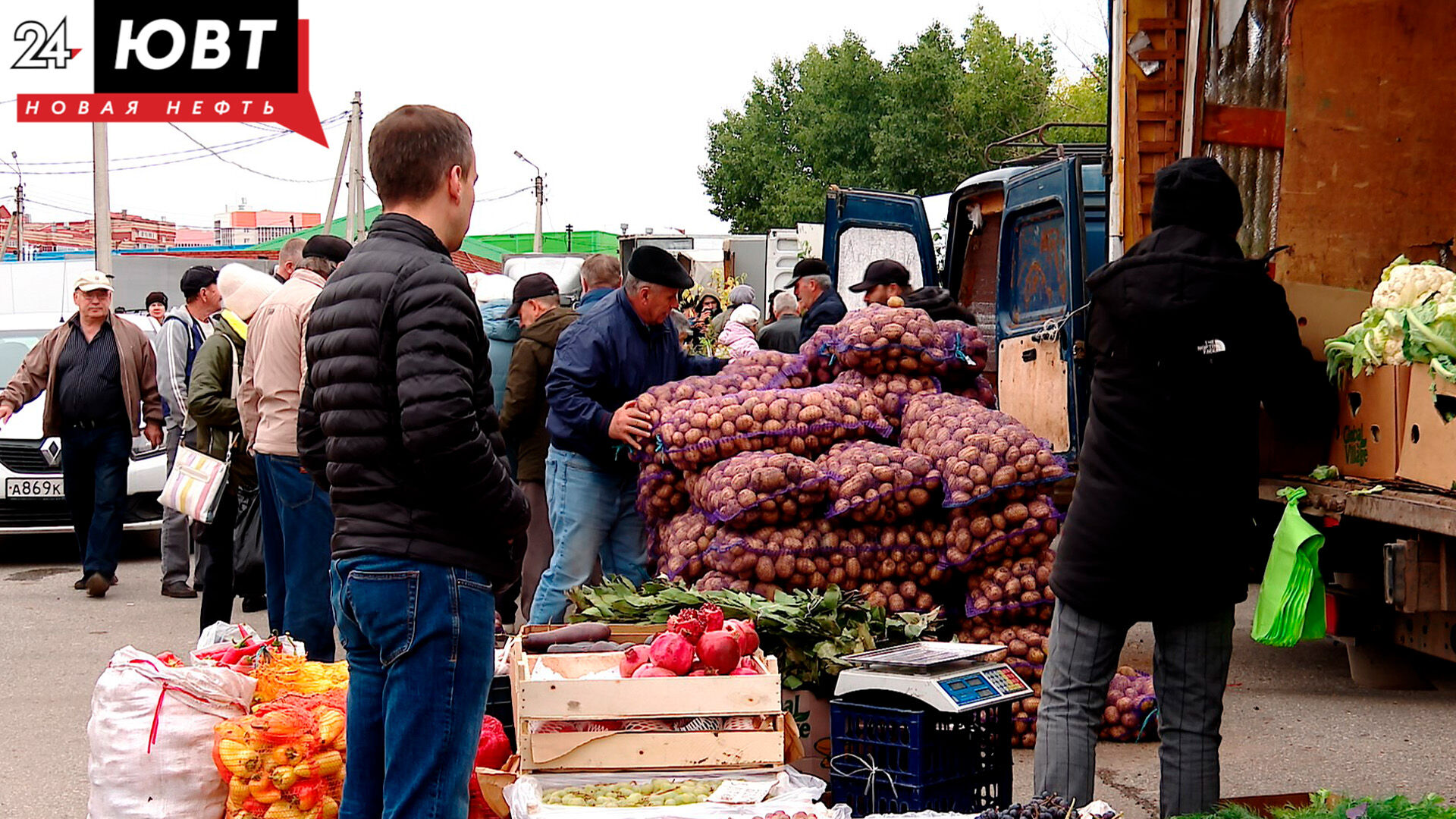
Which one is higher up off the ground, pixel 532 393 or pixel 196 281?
pixel 196 281

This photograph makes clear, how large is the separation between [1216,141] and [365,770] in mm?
4624

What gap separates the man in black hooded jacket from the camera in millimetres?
3918

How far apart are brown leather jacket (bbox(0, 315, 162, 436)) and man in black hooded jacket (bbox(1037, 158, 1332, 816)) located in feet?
24.3

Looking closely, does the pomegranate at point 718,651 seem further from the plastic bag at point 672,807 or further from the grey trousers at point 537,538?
the grey trousers at point 537,538

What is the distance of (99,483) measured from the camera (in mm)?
9523

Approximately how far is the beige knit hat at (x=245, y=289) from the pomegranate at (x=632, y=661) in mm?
3442

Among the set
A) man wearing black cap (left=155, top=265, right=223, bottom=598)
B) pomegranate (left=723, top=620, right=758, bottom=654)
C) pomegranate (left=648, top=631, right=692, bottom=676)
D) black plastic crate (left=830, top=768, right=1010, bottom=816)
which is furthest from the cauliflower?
man wearing black cap (left=155, top=265, right=223, bottom=598)

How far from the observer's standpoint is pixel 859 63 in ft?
148

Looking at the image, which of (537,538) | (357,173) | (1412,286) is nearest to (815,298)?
(537,538)

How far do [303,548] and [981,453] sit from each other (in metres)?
2.87

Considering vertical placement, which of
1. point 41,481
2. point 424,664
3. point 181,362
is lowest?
point 41,481

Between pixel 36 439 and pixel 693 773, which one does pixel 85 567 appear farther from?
pixel 693 773

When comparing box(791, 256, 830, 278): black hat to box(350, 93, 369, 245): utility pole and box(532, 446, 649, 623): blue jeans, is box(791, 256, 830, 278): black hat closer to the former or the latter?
box(532, 446, 649, 623): blue jeans

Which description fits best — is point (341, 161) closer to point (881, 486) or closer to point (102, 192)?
point (102, 192)
